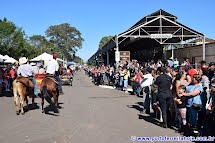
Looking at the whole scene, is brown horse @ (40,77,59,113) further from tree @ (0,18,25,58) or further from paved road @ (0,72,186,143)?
tree @ (0,18,25,58)

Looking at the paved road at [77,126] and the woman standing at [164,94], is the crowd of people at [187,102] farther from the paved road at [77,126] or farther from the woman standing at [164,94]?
the paved road at [77,126]

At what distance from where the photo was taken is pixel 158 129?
33.3 ft

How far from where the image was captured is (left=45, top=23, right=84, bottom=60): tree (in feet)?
401

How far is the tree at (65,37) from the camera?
401ft

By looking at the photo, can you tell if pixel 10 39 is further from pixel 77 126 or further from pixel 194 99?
pixel 194 99

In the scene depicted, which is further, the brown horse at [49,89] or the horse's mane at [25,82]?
the horse's mane at [25,82]

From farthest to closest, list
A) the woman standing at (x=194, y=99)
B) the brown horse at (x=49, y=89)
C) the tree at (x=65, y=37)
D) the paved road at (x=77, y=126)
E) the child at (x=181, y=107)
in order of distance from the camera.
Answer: the tree at (x=65, y=37), the brown horse at (x=49, y=89), the child at (x=181, y=107), the woman standing at (x=194, y=99), the paved road at (x=77, y=126)

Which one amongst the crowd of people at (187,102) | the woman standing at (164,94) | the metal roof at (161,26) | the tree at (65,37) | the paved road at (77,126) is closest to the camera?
the crowd of people at (187,102)

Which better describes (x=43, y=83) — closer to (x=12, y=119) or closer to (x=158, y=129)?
(x=12, y=119)

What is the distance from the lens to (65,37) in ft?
404

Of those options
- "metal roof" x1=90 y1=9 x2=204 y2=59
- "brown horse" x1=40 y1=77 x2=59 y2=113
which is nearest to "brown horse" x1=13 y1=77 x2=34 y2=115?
"brown horse" x1=40 y1=77 x2=59 y2=113

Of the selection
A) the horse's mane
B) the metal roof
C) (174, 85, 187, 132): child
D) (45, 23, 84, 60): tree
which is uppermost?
(45, 23, 84, 60): tree

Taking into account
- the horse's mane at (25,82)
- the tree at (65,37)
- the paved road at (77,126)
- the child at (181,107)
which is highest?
the tree at (65,37)

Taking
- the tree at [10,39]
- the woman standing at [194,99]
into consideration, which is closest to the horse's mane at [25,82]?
the woman standing at [194,99]
